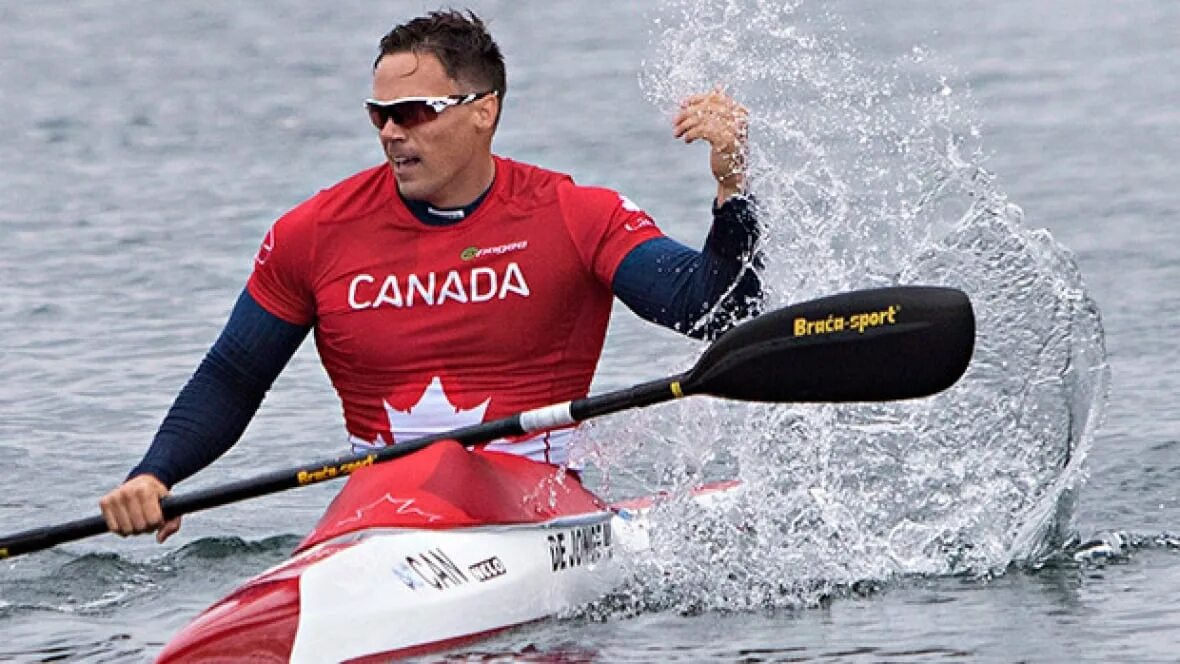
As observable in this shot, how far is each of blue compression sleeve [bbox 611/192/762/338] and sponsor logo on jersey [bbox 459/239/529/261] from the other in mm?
272

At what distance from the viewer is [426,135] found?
6.11 meters

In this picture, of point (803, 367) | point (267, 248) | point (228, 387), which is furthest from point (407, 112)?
point (803, 367)

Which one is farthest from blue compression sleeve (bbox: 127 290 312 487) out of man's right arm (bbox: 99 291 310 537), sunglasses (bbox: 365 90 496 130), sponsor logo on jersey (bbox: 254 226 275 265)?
sunglasses (bbox: 365 90 496 130)

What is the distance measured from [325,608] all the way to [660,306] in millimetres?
1334

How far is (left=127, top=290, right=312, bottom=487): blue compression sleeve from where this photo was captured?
20.4ft

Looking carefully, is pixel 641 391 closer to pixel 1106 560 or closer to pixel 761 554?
pixel 761 554

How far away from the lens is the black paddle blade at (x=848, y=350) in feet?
18.4

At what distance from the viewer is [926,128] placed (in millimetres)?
13391

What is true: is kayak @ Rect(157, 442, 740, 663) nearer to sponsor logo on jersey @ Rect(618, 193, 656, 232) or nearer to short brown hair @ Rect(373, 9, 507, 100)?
sponsor logo on jersey @ Rect(618, 193, 656, 232)

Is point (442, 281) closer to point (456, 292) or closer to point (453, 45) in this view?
point (456, 292)

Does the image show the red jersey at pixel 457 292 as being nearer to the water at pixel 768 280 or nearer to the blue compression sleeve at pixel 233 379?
the blue compression sleeve at pixel 233 379

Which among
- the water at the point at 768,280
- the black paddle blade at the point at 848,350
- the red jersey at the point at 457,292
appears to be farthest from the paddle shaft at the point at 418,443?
the water at the point at 768,280

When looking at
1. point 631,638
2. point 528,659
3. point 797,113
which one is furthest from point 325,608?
point 797,113

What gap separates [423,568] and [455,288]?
37.4 inches
